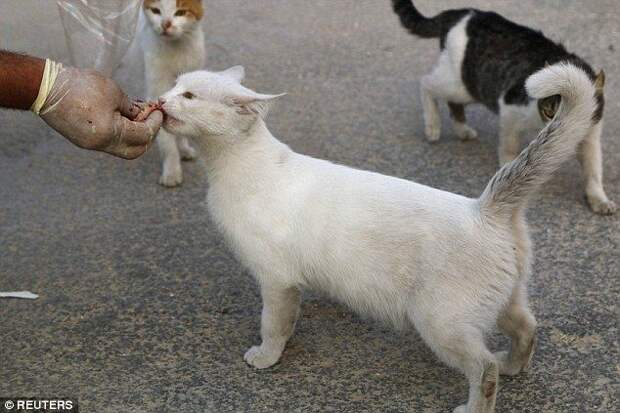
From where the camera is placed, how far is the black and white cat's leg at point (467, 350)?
253 cm

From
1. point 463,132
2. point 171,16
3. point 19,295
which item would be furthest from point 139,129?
point 463,132

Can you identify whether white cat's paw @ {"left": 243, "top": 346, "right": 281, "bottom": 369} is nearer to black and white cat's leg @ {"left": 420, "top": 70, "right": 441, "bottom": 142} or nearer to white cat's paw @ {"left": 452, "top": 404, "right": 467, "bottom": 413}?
white cat's paw @ {"left": 452, "top": 404, "right": 467, "bottom": 413}

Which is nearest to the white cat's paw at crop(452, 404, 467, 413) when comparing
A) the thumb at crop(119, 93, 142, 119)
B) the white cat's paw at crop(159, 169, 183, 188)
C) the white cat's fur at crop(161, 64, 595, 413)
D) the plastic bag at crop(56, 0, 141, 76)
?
the white cat's fur at crop(161, 64, 595, 413)

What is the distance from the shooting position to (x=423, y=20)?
4.80m

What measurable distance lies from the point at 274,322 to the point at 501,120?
199cm

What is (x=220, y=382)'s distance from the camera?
2.95 meters

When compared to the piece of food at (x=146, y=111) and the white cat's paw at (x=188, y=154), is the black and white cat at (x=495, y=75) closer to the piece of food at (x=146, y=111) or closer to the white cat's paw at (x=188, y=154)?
the white cat's paw at (x=188, y=154)

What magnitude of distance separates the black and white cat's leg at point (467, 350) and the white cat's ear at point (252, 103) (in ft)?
2.83

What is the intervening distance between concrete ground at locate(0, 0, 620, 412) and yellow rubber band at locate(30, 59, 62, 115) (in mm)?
966

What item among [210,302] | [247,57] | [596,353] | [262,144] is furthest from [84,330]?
[247,57]

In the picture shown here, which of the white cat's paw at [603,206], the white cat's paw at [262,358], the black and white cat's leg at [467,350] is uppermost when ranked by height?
the black and white cat's leg at [467,350]

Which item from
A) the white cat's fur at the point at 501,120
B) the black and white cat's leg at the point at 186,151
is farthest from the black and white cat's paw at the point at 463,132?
the black and white cat's leg at the point at 186,151

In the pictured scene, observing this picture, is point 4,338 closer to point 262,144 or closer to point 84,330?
point 84,330

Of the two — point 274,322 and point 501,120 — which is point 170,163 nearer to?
point 274,322
